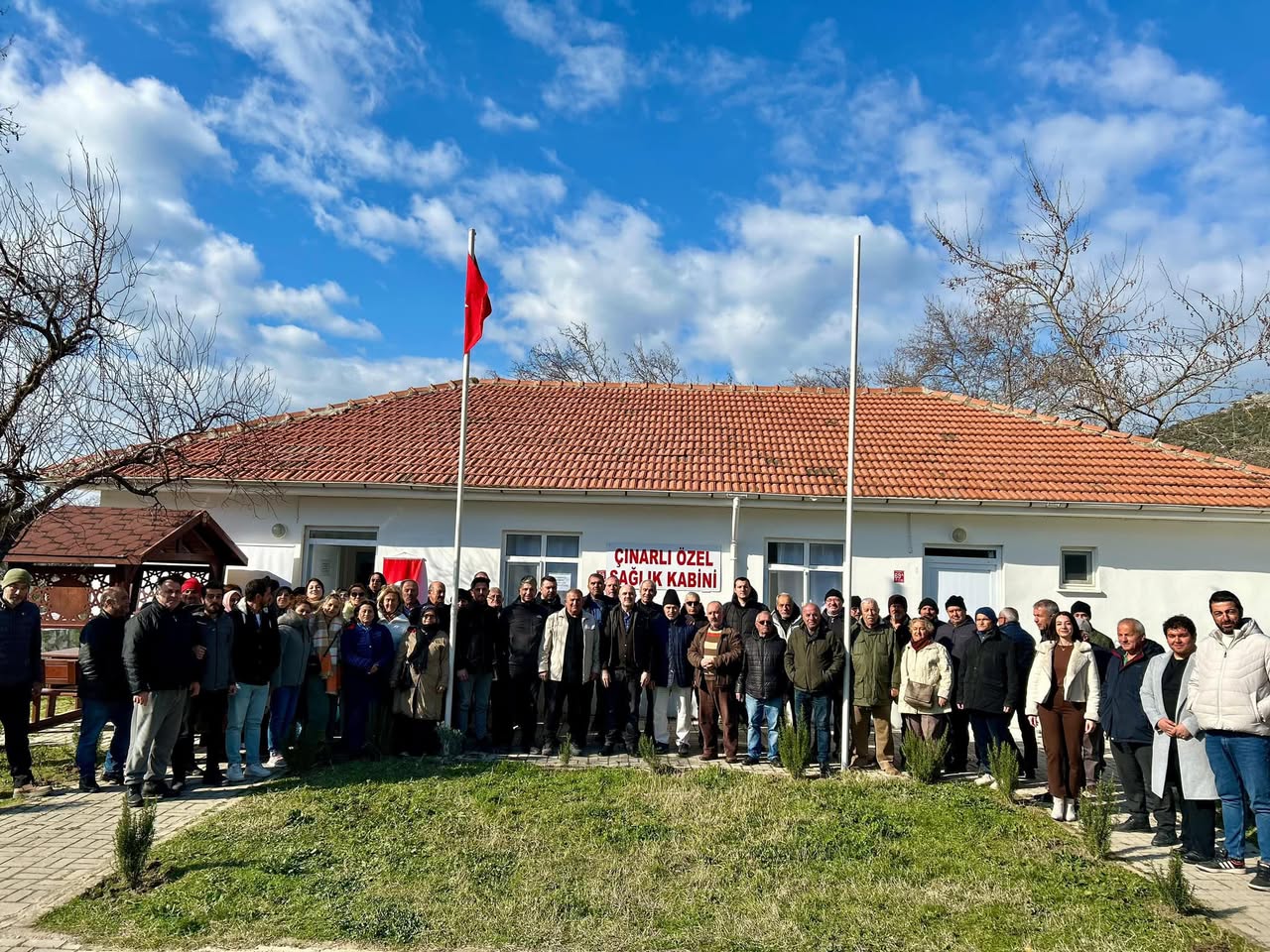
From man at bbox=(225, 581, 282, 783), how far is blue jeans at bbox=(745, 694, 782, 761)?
4.66 metres

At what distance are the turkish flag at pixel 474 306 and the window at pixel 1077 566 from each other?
897 centimetres

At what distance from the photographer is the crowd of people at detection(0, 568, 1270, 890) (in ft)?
20.4

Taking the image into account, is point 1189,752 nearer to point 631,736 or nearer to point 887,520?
point 631,736

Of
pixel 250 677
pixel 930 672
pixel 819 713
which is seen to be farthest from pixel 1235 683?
pixel 250 677

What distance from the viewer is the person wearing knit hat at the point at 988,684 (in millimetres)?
7910

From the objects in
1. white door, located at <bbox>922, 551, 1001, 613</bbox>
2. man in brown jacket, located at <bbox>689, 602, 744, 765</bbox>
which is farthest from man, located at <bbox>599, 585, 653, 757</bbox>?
white door, located at <bbox>922, 551, 1001, 613</bbox>

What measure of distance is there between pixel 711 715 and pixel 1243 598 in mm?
8641

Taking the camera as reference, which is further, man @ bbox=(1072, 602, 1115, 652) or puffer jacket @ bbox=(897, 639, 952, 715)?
man @ bbox=(1072, 602, 1115, 652)

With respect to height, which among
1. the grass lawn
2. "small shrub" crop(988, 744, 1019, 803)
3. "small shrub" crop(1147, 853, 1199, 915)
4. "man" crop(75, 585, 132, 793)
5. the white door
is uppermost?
the white door

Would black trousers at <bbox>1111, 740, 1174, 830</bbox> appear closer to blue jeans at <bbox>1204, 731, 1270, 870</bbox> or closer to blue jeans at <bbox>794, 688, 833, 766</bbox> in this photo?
blue jeans at <bbox>1204, 731, 1270, 870</bbox>

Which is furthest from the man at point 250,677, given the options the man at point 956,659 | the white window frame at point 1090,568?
the white window frame at point 1090,568

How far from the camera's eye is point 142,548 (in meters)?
9.23

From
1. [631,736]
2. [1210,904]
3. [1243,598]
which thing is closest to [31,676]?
[631,736]

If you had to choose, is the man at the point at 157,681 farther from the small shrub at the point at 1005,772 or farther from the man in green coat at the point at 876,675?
the small shrub at the point at 1005,772
